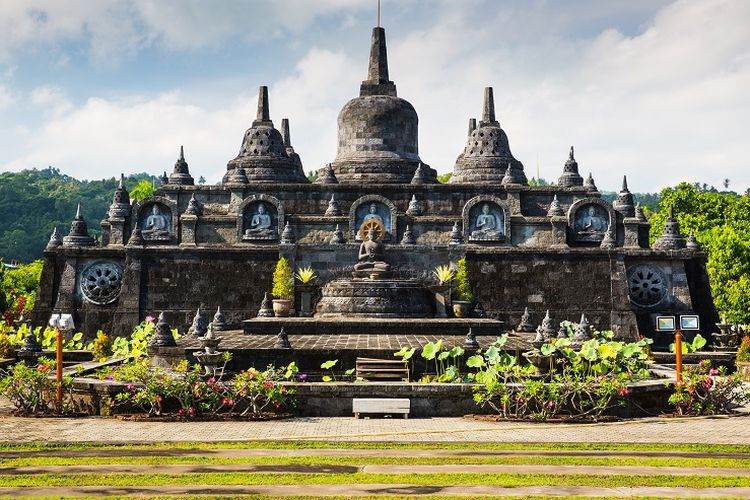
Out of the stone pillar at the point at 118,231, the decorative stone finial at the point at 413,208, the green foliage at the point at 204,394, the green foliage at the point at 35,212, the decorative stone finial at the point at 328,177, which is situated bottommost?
the green foliage at the point at 204,394

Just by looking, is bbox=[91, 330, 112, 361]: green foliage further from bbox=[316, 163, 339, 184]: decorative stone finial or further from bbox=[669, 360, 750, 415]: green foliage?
bbox=[669, 360, 750, 415]: green foliage

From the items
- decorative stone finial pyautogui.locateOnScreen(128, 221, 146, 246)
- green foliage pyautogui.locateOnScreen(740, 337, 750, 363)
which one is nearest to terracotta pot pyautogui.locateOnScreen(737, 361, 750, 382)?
green foliage pyautogui.locateOnScreen(740, 337, 750, 363)

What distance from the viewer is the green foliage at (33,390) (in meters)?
18.0

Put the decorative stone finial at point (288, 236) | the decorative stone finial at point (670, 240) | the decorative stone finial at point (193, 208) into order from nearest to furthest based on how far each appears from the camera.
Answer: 1. the decorative stone finial at point (288, 236)
2. the decorative stone finial at point (670, 240)
3. the decorative stone finial at point (193, 208)

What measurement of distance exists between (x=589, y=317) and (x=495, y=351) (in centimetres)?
1641

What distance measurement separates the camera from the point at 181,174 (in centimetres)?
4491

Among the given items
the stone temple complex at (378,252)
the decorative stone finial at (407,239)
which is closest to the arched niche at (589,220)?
the stone temple complex at (378,252)

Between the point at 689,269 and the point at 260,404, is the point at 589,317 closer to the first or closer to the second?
the point at 689,269

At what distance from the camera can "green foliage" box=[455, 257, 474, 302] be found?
33.3 m

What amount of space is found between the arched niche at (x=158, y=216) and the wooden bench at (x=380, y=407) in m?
22.8

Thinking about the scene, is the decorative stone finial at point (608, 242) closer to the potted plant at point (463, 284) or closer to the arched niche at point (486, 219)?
the arched niche at point (486, 219)

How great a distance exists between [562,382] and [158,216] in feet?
83.1

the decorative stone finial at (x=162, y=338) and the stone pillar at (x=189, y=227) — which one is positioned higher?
the stone pillar at (x=189, y=227)

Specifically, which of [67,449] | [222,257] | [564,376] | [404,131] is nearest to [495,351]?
[564,376]
